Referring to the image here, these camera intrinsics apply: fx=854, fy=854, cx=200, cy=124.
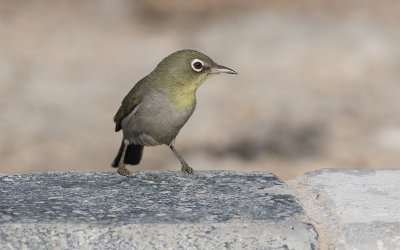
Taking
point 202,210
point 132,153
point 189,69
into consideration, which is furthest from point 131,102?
point 202,210

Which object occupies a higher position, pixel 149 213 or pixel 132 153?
pixel 132 153

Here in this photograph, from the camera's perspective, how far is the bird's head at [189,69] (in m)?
4.80

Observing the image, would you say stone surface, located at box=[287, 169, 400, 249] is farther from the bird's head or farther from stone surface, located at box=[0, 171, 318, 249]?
the bird's head

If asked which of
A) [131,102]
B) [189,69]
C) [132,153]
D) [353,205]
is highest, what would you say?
[189,69]

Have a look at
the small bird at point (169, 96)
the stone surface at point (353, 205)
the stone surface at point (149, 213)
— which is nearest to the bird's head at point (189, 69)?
the small bird at point (169, 96)

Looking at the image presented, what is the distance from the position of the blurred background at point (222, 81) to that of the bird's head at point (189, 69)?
312 cm

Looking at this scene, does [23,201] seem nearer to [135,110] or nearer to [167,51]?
[135,110]

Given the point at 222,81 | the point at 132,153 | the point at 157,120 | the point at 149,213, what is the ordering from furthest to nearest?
1. the point at 222,81
2. the point at 132,153
3. the point at 157,120
4. the point at 149,213

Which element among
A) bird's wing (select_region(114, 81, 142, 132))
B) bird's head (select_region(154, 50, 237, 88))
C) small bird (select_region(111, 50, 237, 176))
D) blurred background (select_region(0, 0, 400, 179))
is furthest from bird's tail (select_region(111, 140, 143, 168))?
blurred background (select_region(0, 0, 400, 179))

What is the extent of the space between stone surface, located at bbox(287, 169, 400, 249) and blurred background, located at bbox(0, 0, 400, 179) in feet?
12.6

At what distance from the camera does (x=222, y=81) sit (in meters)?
10.2

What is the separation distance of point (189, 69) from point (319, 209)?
158cm

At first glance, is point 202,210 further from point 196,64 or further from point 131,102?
point 131,102

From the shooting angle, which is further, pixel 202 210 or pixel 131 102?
pixel 131 102
